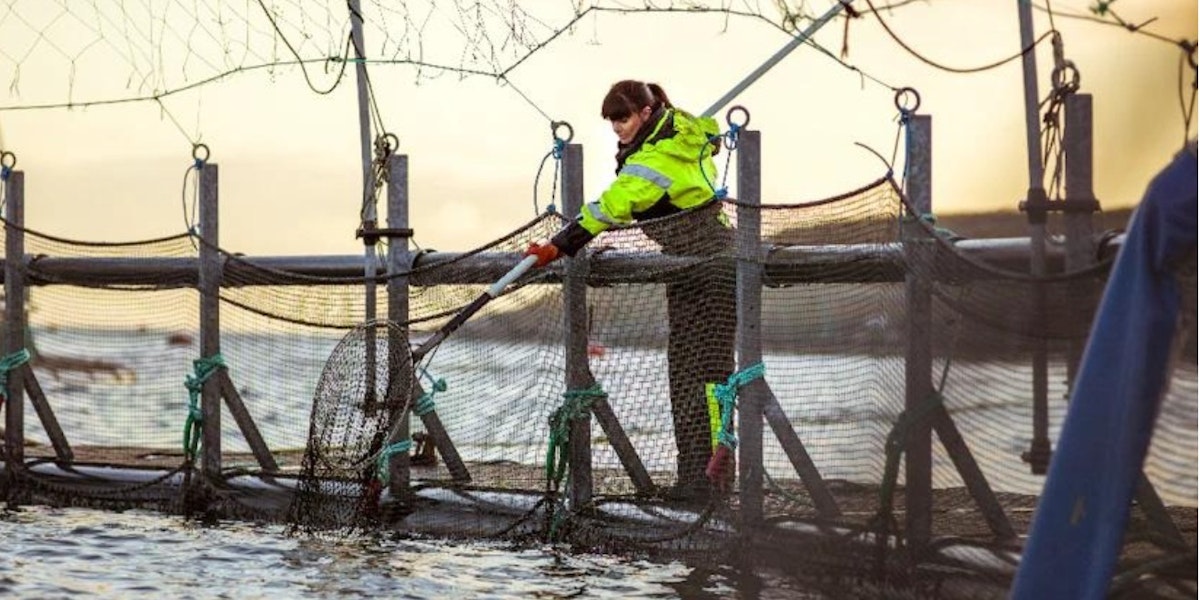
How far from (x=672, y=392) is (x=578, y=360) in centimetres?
66

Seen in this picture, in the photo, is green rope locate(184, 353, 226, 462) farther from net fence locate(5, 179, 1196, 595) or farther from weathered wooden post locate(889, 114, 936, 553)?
weathered wooden post locate(889, 114, 936, 553)

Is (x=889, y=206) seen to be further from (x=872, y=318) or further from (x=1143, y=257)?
(x=1143, y=257)

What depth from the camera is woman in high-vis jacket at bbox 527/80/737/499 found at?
31.9ft

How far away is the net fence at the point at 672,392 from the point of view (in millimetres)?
6949

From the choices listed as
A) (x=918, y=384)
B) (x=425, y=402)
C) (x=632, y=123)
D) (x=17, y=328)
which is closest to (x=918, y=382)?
(x=918, y=384)

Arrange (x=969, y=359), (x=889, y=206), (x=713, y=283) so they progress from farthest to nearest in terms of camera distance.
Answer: (x=713, y=283) < (x=889, y=206) < (x=969, y=359)

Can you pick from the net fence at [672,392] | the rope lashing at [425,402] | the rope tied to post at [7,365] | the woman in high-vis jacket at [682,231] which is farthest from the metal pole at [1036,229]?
the rope tied to post at [7,365]

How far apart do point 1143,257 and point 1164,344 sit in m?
0.24

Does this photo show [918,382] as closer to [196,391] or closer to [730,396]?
[730,396]

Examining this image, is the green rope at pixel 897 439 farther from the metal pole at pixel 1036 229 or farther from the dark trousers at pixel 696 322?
the dark trousers at pixel 696 322

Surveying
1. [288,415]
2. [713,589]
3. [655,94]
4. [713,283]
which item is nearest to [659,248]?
[713,283]

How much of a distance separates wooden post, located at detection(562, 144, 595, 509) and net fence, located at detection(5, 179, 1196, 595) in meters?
0.02

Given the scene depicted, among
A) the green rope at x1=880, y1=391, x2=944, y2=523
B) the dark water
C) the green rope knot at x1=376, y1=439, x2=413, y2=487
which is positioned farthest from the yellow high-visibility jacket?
the green rope at x1=880, y1=391, x2=944, y2=523

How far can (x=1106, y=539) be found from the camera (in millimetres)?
5078
